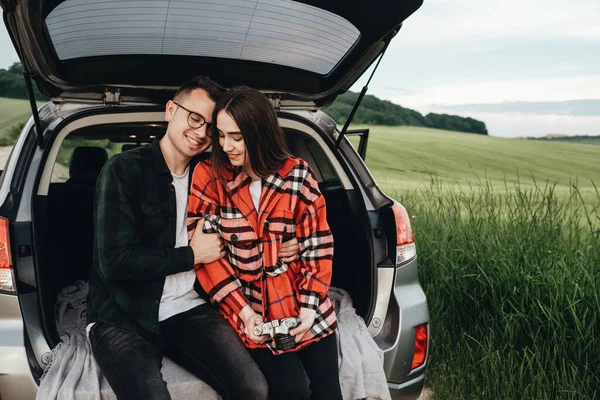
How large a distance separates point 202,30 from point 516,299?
85.0 inches

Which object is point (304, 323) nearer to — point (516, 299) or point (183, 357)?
point (183, 357)

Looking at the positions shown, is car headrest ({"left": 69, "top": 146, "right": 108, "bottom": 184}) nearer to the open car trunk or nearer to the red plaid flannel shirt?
the open car trunk


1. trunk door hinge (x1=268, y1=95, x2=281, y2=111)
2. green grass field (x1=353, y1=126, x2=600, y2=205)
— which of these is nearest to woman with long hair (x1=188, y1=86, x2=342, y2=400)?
trunk door hinge (x1=268, y1=95, x2=281, y2=111)

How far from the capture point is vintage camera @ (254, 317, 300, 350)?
1875 mm

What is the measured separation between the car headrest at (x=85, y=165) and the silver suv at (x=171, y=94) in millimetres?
284

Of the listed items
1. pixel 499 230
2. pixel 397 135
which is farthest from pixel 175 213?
pixel 397 135

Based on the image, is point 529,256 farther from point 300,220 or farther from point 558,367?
point 300,220

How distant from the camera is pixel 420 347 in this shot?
2.32m

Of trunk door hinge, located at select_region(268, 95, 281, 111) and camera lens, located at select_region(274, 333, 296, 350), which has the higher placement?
trunk door hinge, located at select_region(268, 95, 281, 111)

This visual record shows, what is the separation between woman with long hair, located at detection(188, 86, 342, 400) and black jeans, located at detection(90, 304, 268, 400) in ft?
0.25

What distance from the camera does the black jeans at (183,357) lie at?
175 centimetres

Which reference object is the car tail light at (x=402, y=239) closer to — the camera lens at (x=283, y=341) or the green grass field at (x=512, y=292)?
the camera lens at (x=283, y=341)

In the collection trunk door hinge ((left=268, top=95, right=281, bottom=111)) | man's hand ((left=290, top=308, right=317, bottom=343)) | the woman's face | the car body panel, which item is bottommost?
man's hand ((left=290, top=308, right=317, bottom=343))

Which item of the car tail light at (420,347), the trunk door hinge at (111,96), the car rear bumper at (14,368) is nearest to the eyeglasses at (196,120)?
the trunk door hinge at (111,96)
